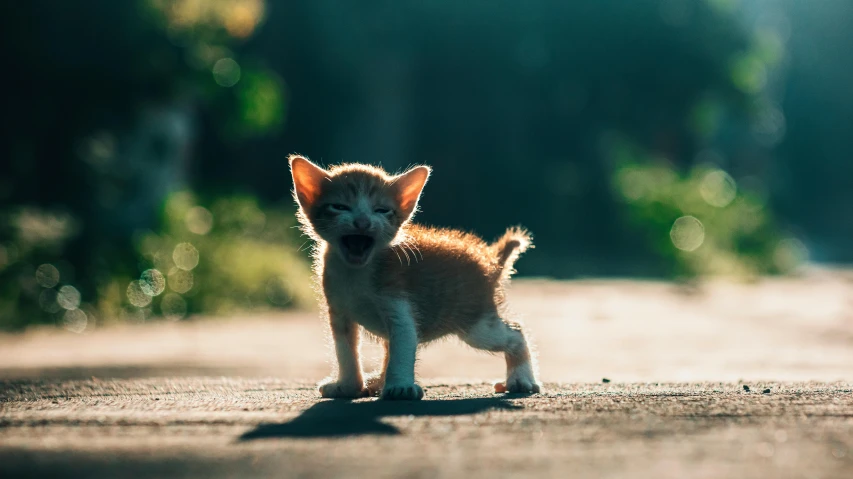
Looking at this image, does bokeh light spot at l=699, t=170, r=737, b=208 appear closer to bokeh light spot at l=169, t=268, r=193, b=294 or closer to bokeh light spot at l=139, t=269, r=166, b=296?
bokeh light spot at l=169, t=268, r=193, b=294

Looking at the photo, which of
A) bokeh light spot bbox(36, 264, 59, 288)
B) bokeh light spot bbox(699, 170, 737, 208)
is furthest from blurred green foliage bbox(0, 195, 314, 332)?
bokeh light spot bbox(699, 170, 737, 208)

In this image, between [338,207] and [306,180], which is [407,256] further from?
[306,180]

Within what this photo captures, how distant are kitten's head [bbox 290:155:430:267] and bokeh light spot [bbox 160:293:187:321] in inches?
374

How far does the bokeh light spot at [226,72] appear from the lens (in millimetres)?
16906

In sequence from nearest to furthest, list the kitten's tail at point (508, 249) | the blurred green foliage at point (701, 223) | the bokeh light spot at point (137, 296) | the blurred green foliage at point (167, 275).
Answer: the kitten's tail at point (508, 249) → the blurred green foliage at point (167, 275) → the bokeh light spot at point (137, 296) → the blurred green foliage at point (701, 223)

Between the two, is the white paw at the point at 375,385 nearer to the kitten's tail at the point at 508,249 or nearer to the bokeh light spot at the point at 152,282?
the kitten's tail at the point at 508,249

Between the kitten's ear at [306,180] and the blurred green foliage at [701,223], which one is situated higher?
the blurred green foliage at [701,223]

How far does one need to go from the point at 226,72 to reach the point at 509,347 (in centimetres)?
1323

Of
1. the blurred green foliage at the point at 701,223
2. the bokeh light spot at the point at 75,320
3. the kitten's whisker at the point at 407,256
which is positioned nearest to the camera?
the kitten's whisker at the point at 407,256

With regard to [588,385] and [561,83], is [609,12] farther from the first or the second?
[588,385]

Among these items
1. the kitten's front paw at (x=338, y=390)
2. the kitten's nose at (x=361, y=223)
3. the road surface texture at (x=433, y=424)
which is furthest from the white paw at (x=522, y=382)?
the kitten's nose at (x=361, y=223)

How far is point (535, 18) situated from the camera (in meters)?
28.5

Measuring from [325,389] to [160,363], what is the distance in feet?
14.2

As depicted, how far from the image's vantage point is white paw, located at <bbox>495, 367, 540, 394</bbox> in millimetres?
5059
